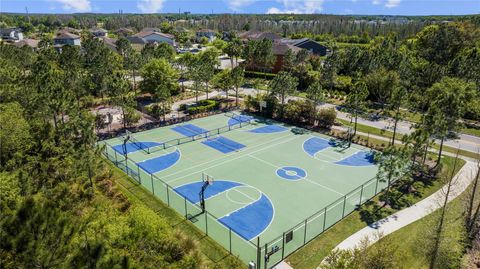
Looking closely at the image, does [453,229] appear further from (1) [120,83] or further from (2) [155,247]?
(1) [120,83]

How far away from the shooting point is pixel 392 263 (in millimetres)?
14586

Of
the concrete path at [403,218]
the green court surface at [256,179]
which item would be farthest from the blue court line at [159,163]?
the concrete path at [403,218]

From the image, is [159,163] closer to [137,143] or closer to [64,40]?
[137,143]

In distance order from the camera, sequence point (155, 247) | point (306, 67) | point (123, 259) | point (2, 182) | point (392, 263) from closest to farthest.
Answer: point (123, 259)
point (392, 263)
point (155, 247)
point (2, 182)
point (306, 67)

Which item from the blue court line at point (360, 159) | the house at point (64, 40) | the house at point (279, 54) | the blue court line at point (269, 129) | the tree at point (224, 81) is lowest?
the blue court line at point (360, 159)

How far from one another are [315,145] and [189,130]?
1657 centimetres

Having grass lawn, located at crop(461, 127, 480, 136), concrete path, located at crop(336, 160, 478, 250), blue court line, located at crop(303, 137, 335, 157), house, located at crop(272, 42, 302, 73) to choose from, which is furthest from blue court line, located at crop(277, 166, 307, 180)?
house, located at crop(272, 42, 302, 73)

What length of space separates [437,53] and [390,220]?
6468 centimetres

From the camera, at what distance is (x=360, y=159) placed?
3619 centimetres

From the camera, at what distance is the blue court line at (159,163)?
110 feet

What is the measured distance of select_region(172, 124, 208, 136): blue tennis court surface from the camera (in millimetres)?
43781

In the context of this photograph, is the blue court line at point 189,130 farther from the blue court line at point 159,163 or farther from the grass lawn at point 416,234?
the grass lawn at point 416,234

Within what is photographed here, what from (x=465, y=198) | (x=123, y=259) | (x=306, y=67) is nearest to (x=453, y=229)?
(x=465, y=198)

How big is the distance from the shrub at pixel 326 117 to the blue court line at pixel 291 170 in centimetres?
1362
